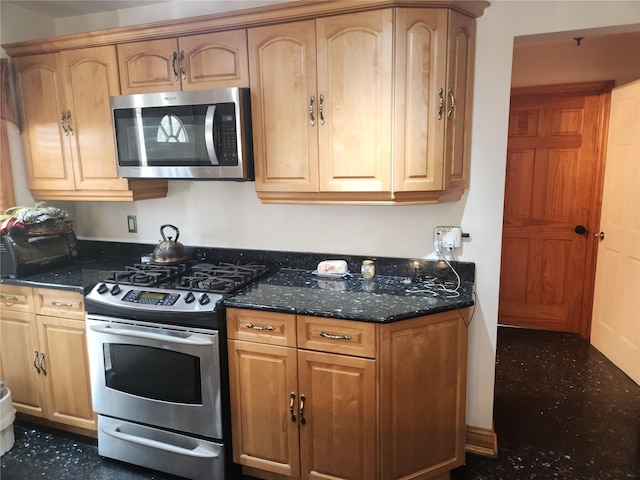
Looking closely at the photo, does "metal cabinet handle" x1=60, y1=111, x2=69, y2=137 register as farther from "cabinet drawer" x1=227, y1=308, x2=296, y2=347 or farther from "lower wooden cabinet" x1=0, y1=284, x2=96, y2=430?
"cabinet drawer" x1=227, y1=308, x2=296, y2=347

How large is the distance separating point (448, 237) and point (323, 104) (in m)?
0.89

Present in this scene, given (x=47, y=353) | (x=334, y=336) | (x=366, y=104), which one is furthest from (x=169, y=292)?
(x=366, y=104)

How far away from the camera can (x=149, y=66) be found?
2.34m

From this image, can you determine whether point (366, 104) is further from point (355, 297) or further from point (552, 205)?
point (552, 205)

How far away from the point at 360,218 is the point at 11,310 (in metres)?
1.99

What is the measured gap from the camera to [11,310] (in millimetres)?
2514

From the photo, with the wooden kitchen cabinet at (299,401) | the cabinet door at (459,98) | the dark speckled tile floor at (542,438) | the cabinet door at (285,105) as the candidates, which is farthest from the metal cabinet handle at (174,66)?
the dark speckled tile floor at (542,438)

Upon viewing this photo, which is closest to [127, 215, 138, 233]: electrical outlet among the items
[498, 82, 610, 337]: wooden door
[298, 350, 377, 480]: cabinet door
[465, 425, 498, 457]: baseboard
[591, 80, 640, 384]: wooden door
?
[298, 350, 377, 480]: cabinet door

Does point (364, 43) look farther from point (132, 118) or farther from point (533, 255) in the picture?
point (533, 255)

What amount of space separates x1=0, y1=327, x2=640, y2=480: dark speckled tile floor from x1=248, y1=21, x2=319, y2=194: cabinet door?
63.5 inches

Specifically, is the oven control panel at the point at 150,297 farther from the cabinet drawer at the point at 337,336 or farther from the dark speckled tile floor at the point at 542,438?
the dark speckled tile floor at the point at 542,438

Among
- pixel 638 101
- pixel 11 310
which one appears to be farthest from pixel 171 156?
pixel 638 101

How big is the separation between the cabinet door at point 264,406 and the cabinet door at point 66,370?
89cm

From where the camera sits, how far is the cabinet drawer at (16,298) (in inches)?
96.6
